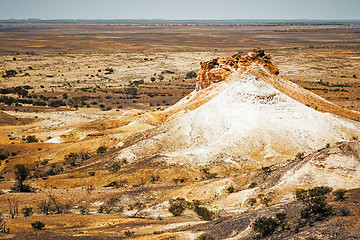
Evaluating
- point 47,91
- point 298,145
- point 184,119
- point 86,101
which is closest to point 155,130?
point 184,119

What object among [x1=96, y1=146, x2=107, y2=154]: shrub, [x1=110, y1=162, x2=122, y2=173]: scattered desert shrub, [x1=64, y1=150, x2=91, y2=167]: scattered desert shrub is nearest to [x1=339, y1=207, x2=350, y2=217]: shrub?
[x1=110, y1=162, x2=122, y2=173]: scattered desert shrub

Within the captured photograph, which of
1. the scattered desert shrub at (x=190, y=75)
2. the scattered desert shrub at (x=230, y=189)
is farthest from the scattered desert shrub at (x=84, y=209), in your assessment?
the scattered desert shrub at (x=190, y=75)

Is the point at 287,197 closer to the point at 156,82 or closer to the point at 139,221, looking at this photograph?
the point at 139,221

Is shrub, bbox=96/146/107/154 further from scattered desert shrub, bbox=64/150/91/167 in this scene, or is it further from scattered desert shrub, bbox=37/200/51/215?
scattered desert shrub, bbox=37/200/51/215

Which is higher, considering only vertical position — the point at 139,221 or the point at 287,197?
the point at 287,197

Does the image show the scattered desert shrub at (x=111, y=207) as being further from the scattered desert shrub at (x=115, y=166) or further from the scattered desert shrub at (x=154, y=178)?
the scattered desert shrub at (x=115, y=166)
